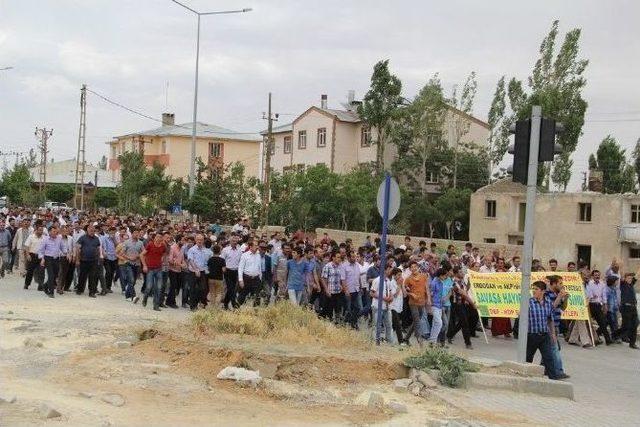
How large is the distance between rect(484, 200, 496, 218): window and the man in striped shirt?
40898mm

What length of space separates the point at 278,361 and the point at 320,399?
112 centimetres

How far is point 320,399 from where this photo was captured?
10141 mm

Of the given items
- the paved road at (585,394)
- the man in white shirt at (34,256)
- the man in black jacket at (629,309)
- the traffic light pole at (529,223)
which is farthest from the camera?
the man in white shirt at (34,256)

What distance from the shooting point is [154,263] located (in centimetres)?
1877

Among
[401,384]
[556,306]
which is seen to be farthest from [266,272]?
[401,384]

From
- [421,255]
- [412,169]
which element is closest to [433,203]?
[412,169]

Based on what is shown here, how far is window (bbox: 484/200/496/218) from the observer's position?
175 feet

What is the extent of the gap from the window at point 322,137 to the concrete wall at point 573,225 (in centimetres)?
1685

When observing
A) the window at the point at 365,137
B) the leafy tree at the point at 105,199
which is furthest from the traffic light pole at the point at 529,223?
the leafy tree at the point at 105,199

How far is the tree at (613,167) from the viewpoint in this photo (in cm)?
6538

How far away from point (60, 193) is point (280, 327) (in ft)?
258

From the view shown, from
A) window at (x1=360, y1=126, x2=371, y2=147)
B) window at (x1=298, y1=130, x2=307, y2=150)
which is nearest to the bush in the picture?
window at (x1=360, y1=126, x2=371, y2=147)

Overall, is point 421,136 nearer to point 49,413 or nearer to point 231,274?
point 231,274

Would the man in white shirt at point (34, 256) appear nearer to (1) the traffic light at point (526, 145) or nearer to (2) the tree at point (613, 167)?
(1) the traffic light at point (526, 145)
